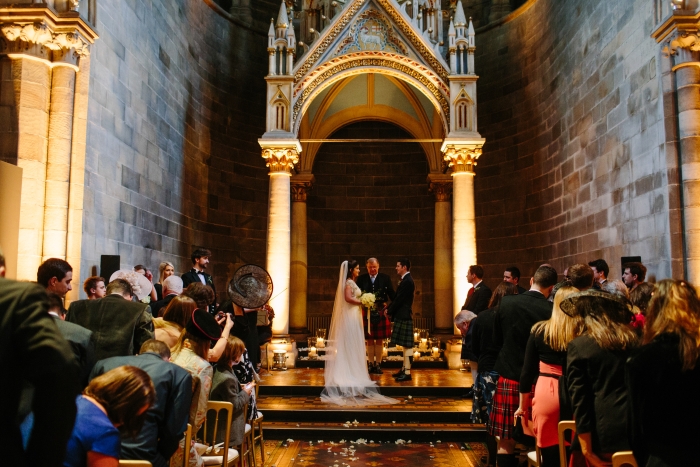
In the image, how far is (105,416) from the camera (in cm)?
254

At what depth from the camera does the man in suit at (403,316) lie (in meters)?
9.64

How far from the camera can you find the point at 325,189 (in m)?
16.6

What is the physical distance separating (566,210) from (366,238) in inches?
241

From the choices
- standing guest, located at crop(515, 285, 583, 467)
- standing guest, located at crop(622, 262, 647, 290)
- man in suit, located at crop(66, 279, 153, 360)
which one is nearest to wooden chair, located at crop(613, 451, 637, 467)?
standing guest, located at crop(515, 285, 583, 467)

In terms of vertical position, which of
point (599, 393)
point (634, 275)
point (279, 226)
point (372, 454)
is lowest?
point (372, 454)

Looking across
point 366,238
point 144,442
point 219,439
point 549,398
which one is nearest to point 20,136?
point 219,439

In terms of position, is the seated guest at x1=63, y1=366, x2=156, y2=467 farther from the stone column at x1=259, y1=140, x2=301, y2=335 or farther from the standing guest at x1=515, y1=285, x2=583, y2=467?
the stone column at x1=259, y1=140, x2=301, y2=335

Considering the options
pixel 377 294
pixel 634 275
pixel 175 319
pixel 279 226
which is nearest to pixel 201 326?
pixel 175 319

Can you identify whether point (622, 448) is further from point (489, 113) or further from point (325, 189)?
point (325, 189)

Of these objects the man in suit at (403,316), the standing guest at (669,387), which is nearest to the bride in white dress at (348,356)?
the man in suit at (403,316)

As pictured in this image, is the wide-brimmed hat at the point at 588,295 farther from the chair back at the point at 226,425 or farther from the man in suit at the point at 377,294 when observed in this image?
the man in suit at the point at 377,294

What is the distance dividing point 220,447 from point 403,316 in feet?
17.7

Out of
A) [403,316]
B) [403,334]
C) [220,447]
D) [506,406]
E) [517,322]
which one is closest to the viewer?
[220,447]

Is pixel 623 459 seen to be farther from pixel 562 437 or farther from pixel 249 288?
pixel 249 288
